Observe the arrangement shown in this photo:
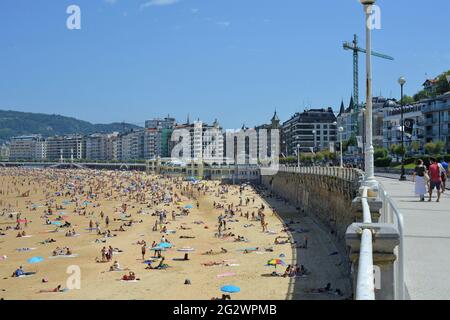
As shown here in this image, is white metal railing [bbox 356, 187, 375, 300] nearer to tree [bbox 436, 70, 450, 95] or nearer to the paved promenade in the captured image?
the paved promenade

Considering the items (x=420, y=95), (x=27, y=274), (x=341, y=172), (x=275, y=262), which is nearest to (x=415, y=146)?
(x=420, y=95)

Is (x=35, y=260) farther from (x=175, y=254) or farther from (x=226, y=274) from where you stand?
(x=226, y=274)

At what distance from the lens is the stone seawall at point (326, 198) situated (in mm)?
22856

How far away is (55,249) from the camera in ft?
103

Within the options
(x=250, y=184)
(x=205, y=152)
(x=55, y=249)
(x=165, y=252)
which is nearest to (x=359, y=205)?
(x=165, y=252)

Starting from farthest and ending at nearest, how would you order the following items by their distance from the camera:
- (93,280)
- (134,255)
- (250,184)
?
1. (250,184)
2. (134,255)
3. (93,280)

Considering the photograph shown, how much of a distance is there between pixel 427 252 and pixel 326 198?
23.8 metres

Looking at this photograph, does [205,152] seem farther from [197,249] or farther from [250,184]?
[197,249]

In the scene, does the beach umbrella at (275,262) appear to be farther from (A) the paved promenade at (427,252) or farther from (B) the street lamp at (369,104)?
(B) the street lamp at (369,104)

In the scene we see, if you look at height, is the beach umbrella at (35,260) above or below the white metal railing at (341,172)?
below

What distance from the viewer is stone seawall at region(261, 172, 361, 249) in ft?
75.0

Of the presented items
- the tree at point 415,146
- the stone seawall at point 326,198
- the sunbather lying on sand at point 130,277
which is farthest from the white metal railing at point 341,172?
the tree at point 415,146

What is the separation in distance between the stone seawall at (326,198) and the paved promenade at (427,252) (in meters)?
1.21
